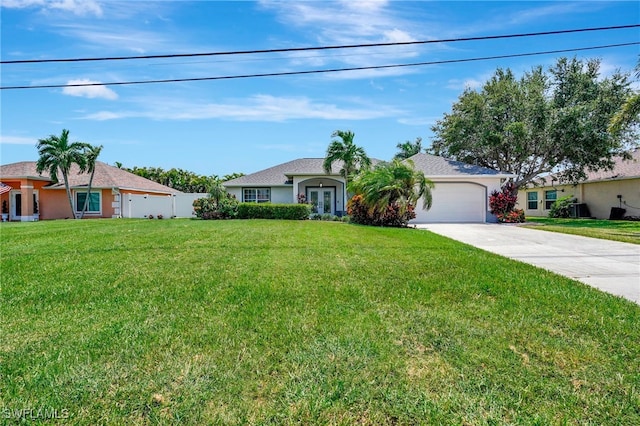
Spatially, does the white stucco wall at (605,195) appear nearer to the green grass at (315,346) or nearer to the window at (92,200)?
the green grass at (315,346)

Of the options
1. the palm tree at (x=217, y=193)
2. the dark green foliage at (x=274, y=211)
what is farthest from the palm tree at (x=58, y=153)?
the dark green foliage at (x=274, y=211)

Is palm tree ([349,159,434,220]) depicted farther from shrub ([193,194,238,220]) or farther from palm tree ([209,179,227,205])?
palm tree ([209,179,227,205])

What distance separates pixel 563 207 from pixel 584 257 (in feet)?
74.7

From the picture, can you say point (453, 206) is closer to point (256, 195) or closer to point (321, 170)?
point (321, 170)

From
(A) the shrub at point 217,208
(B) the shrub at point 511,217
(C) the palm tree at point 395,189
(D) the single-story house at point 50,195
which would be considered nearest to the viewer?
(C) the palm tree at point 395,189

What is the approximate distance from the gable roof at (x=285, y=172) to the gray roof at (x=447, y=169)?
5378mm

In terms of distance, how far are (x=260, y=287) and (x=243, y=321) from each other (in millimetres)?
1283

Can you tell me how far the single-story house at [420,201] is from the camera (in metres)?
21.0

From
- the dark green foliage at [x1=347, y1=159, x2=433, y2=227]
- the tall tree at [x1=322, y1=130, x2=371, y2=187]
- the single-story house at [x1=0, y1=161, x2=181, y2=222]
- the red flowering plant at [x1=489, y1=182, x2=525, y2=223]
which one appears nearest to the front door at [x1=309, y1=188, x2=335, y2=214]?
the tall tree at [x1=322, y1=130, x2=371, y2=187]

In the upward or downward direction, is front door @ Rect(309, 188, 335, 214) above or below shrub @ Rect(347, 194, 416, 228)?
above

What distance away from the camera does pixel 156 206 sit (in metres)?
26.2

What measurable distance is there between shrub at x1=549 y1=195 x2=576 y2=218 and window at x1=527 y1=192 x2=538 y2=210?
4824 mm

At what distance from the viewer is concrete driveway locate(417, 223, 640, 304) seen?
600cm

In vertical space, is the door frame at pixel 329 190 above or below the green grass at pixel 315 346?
above
